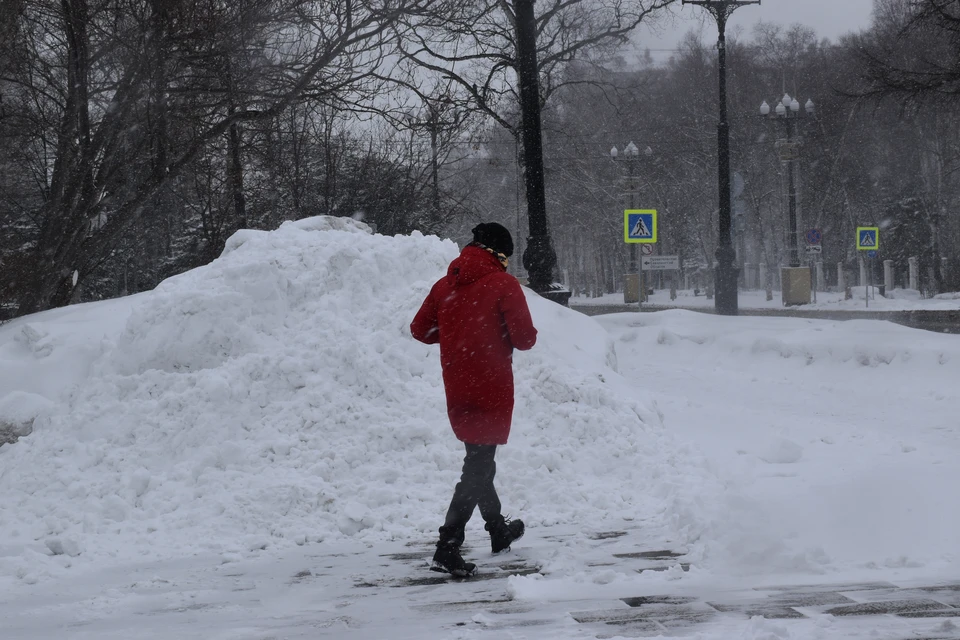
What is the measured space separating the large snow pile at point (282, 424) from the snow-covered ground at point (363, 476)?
2 centimetres

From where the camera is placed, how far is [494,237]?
5.65m

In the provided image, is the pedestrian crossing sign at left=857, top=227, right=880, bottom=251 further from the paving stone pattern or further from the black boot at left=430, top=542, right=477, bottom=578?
the black boot at left=430, top=542, right=477, bottom=578

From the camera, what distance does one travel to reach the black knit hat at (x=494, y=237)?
5.63 metres

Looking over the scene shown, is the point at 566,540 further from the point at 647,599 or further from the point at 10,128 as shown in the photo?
the point at 10,128

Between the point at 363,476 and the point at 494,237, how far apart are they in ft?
7.69

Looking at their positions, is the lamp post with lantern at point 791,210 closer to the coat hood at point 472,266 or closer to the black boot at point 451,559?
the coat hood at point 472,266

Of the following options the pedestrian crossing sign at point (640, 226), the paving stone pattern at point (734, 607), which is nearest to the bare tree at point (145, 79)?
the paving stone pattern at point (734, 607)

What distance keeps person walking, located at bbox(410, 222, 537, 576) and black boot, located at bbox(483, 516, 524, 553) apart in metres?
0.23

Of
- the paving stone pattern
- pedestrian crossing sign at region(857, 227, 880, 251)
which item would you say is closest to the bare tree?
the paving stone pattern

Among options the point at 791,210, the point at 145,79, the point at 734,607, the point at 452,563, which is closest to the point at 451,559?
the point at 452,563

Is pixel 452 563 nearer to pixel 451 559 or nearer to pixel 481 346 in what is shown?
pixel 451 559

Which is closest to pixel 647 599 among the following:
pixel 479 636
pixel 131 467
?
pixel 479 636

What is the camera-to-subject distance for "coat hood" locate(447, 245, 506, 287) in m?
5.49

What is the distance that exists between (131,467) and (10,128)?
647 centimetres
